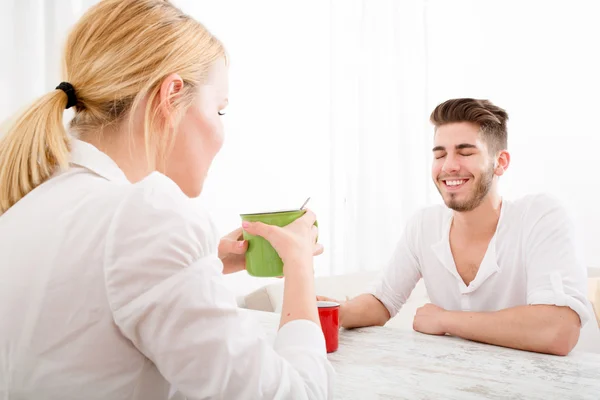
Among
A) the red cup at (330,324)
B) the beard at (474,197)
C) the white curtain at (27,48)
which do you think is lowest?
the red cup at (330,324)

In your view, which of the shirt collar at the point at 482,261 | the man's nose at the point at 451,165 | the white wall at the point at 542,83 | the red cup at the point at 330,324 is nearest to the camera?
the red cup at the point at 330,324

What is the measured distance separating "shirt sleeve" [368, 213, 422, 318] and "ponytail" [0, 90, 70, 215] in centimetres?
127

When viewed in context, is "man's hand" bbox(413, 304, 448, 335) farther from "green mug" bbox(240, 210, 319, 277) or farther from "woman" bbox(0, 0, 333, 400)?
"woman" bbox(0, 0, 333, 400)

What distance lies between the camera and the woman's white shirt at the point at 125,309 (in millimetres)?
583

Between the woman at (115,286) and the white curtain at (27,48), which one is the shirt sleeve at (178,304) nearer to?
the woman at (115,286)

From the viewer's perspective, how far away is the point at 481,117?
76.9 inches

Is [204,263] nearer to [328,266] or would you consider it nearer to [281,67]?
[281,67]

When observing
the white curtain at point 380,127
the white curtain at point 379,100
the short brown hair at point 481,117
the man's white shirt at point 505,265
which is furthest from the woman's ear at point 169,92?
the white curtain at point 380,127

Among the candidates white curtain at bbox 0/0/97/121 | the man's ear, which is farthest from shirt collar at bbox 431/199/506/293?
white curtain at bbox 0/0/97/121

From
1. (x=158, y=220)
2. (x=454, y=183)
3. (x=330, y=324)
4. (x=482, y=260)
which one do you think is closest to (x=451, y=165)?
(x=454, y=183)

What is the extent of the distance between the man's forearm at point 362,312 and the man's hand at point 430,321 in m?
0.15

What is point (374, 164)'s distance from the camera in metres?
3.56

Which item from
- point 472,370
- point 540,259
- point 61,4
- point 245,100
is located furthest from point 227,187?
point 472,370

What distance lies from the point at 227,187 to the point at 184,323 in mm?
2136
